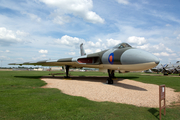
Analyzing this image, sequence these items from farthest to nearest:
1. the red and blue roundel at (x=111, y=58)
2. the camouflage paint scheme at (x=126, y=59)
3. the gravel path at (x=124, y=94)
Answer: the red and blue roundel at (x=111, y=58) → the camouflage paint scheme at (x=126, y=59) → the gravel path at (x=124, y=94)

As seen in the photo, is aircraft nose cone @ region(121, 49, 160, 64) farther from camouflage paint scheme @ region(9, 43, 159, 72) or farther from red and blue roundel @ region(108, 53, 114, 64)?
red and blue roundel @ region(108, 53, 114, 64)

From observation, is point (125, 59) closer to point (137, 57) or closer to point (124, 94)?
point (137, 57)

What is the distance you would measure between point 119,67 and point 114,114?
6197mm

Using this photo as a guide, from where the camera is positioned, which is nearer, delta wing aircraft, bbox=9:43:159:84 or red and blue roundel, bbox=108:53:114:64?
delta wing aircraft, bbox=9:43:159:84

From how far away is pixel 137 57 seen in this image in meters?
8.52

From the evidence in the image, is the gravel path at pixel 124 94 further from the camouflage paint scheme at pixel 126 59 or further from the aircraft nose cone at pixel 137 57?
the aircraft nose cone at pixel 137 57

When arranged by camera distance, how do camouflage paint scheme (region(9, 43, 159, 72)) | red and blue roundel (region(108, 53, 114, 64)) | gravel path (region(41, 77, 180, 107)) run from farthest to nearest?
red and blue roundel (region(108, 53, 114, 64)) → camouflage paint scheme (region(9, 43, 159, 72)) → gravel path (region(41, 77, 180, 107))

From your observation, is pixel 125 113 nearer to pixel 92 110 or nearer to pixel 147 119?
pixel 147 119

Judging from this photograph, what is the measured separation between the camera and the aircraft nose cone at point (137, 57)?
793 cm

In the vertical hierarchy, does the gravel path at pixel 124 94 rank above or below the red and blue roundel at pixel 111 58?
below

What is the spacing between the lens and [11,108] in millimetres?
4504

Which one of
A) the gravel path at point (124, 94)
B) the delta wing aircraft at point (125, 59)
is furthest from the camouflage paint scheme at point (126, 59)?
the gravel path at point (124, 94)

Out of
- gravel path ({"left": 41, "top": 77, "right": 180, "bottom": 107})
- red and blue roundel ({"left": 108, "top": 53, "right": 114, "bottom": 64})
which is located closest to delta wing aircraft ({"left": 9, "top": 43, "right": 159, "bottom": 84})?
red and blue roundel ({"left": 108, "top": 53, "right": 114, "bottom": 64})

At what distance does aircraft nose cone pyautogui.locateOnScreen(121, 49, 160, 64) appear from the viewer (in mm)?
7934
